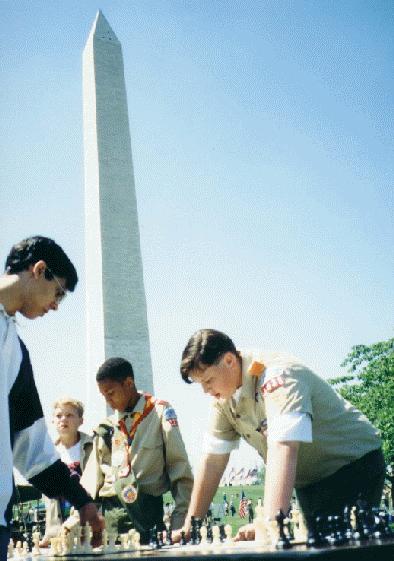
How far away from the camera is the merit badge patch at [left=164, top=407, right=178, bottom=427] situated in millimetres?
3605

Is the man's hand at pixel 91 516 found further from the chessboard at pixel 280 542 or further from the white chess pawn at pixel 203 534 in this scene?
the white chess pawn at pixel 203 534

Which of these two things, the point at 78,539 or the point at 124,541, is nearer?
the point at 78,539

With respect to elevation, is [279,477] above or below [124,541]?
above

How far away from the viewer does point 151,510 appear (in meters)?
3.49

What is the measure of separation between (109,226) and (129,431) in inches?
551

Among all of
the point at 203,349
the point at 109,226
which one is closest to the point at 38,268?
the point at 203,349

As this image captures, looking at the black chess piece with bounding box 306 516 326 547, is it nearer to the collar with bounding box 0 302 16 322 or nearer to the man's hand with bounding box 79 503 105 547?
the man's hand with bounding box 79 503 105 547

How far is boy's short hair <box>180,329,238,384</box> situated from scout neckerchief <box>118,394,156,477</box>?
1.18 meters

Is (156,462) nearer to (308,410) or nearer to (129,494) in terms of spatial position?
(129,494)

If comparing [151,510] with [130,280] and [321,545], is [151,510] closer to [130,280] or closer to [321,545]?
[321,545]

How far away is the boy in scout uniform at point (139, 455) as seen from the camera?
346 cm

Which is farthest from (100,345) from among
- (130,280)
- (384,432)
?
(384,432)

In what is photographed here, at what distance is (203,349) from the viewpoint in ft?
7.95

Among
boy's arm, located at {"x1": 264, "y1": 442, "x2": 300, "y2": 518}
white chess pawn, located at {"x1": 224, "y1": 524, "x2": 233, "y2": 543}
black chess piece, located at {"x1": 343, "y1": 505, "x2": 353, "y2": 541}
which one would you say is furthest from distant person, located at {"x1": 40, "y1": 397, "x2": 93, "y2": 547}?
black chess piece, located at {"x1": 343, "y1": 505, "x2": 353, "y2": 541}
